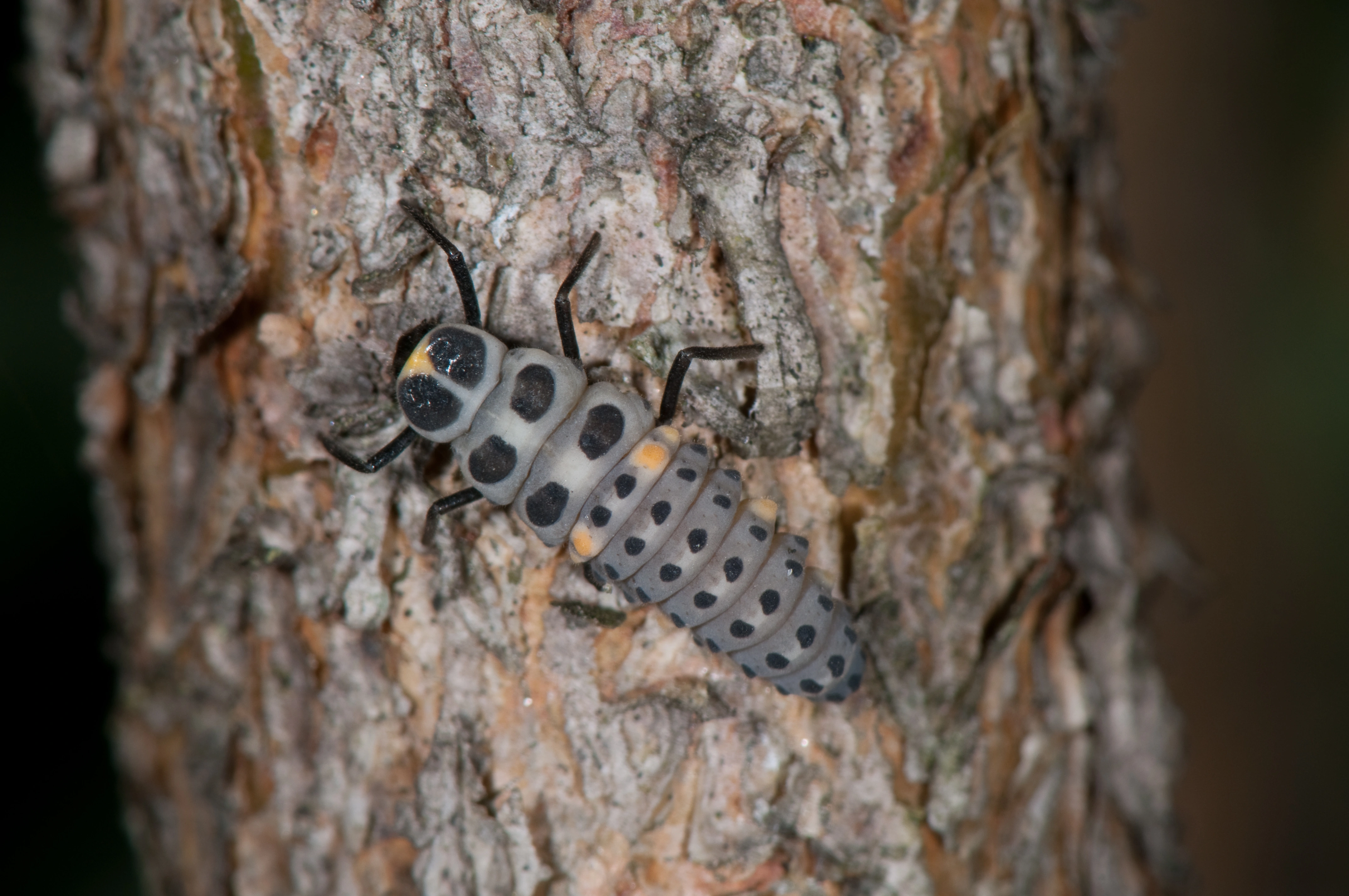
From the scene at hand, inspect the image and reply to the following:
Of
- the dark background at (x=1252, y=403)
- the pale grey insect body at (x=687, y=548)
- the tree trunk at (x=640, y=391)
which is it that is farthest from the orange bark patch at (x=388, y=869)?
the dark background at (x=1252, y=403)

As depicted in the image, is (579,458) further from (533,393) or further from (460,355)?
(460,355)

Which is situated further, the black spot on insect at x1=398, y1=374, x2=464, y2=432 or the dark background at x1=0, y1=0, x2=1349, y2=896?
the dark background at x1=0, y1=0, x2=1349, y2=896

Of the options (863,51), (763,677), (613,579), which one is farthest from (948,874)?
(863,51)

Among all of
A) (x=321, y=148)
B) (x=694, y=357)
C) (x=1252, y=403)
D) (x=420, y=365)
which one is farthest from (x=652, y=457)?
(x=1252, y=403)

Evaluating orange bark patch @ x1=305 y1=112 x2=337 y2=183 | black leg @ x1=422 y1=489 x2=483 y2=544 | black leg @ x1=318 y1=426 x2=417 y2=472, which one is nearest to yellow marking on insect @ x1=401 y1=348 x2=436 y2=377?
black leg @ x1=318 y1=426 x2=417 y2=472

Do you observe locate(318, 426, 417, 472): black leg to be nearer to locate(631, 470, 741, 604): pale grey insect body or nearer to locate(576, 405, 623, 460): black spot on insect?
locate(576, 405, 623, 460): black spot on insect

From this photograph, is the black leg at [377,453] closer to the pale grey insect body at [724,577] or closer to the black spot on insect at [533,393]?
the black spot on insect at [533,393]

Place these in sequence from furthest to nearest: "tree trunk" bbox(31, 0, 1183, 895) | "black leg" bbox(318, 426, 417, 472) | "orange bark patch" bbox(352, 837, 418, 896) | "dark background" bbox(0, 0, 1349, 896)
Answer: "dark background" bbox(0, 0, 1349, 896)
"orange bark patch" bbox(352, 837, 418, 896)
"black leg" bbox(318, 426, 417, 472)
"tree trunk" bbox(31, 0, 1183, 895)
